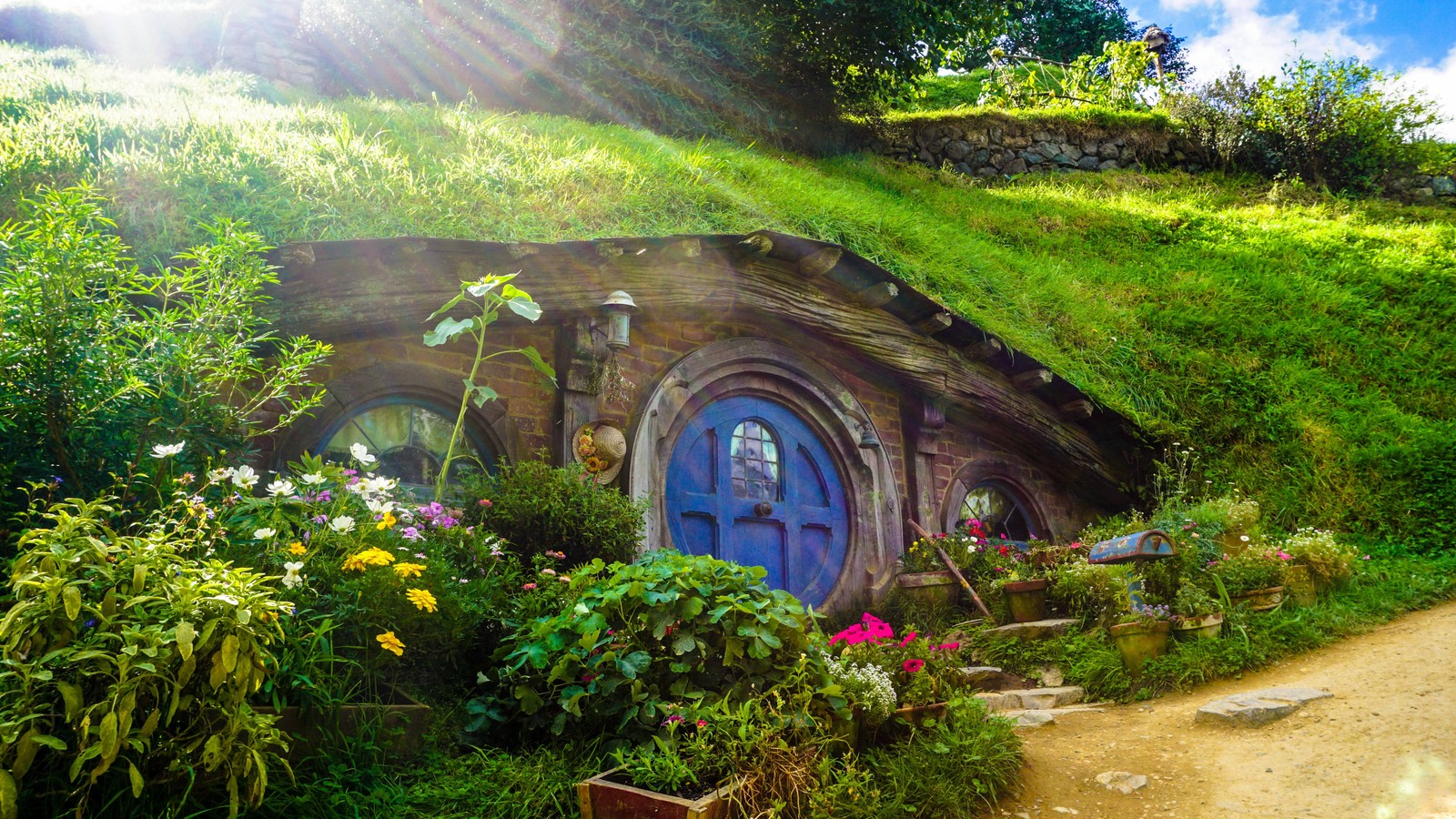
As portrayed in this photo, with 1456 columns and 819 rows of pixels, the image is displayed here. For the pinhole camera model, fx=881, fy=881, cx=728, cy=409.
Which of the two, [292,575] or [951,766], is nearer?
[292,575]

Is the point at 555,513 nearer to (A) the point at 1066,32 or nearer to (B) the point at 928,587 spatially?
(B) the point at 928,587

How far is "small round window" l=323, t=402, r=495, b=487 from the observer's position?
5121mm

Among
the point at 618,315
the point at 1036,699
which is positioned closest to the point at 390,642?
the point at 618,315

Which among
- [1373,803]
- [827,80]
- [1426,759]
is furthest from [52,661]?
[827,80]

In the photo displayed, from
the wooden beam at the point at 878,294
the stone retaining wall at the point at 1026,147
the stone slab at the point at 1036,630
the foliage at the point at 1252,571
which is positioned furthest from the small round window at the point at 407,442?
the stone retaining wall at the point at 1026,147

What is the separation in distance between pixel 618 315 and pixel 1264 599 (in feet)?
15.9

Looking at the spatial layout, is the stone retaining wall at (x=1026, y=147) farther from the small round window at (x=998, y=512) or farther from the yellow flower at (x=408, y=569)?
the yellow flower at (x=408, y=569)

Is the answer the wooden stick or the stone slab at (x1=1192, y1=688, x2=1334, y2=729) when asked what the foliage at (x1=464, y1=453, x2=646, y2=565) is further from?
the stone slab at (x1=1192, y1=688, x2=1334, y2=729)

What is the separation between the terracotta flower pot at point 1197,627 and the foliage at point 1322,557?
120cm

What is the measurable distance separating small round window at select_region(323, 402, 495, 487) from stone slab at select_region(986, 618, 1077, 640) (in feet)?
12.1

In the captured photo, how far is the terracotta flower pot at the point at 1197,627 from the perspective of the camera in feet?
18.5

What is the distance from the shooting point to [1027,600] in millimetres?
6621

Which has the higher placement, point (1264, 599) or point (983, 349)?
point (983, 349)

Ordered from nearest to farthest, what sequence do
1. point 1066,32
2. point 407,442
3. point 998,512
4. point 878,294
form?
point 407,442
point 878,294
point 998,512
point 1066,32
